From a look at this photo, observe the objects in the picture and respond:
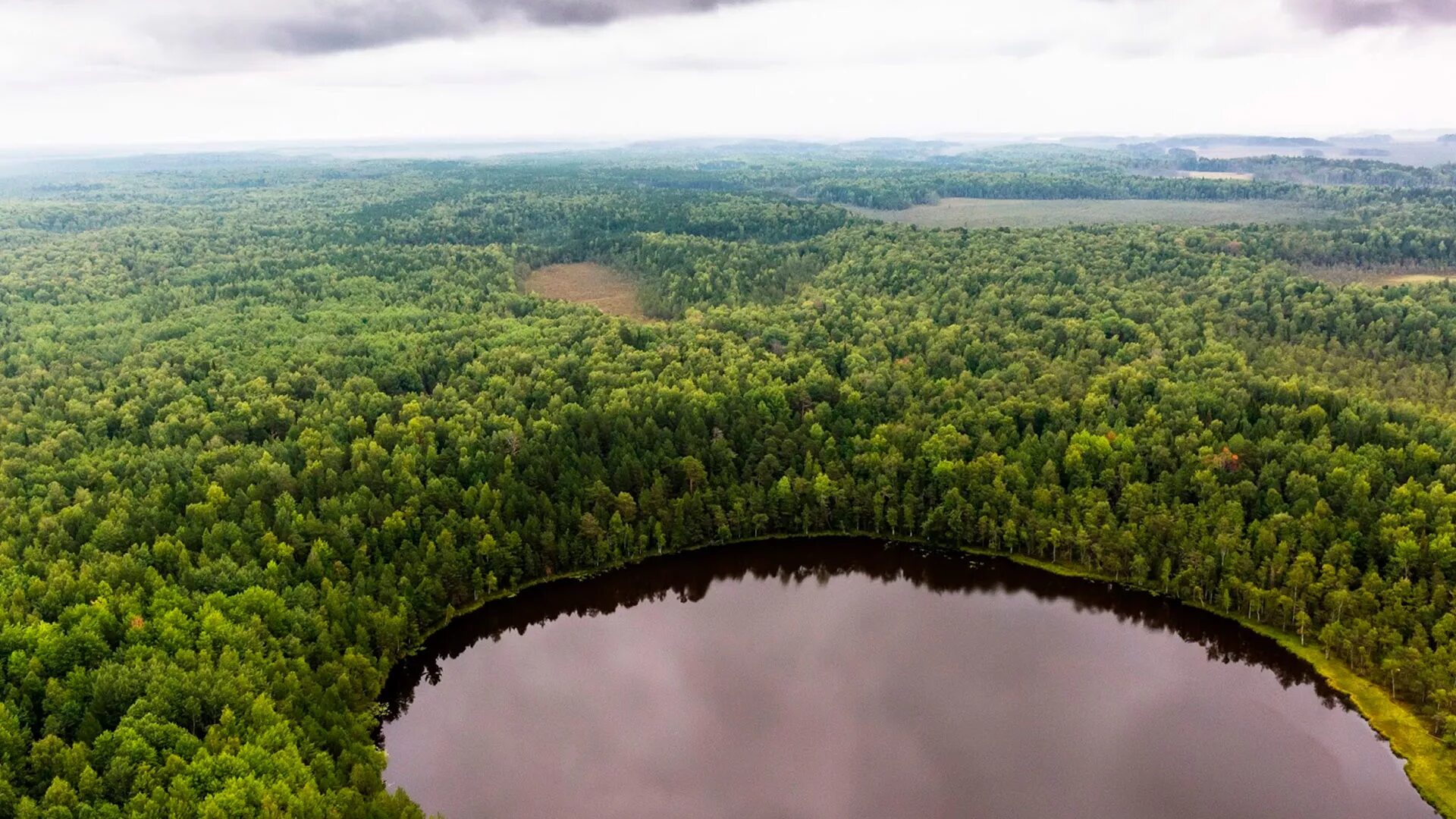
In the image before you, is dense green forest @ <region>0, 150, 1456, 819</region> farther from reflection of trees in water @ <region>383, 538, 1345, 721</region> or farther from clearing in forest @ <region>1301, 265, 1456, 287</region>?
clearing in forest @ <region>1301, 265, 1456, 287</region>

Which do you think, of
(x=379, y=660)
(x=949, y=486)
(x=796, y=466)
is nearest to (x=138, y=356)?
(x=379, y=660)

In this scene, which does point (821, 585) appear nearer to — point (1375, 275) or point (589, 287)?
point (589, 287)

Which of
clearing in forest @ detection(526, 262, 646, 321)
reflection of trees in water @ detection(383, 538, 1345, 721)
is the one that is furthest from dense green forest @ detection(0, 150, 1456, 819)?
clearing in forest @ detection(526, 262, 646, 321)

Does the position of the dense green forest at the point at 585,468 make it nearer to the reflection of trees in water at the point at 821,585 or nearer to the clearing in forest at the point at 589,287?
the reflection of trees in water at the point at 821,585

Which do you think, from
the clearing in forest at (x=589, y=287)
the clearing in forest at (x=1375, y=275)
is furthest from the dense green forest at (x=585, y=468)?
the clearing in forest at (x=589, y=287)

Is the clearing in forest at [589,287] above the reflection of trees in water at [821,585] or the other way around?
above

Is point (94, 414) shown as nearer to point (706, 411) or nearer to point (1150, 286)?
point (706, 411)
